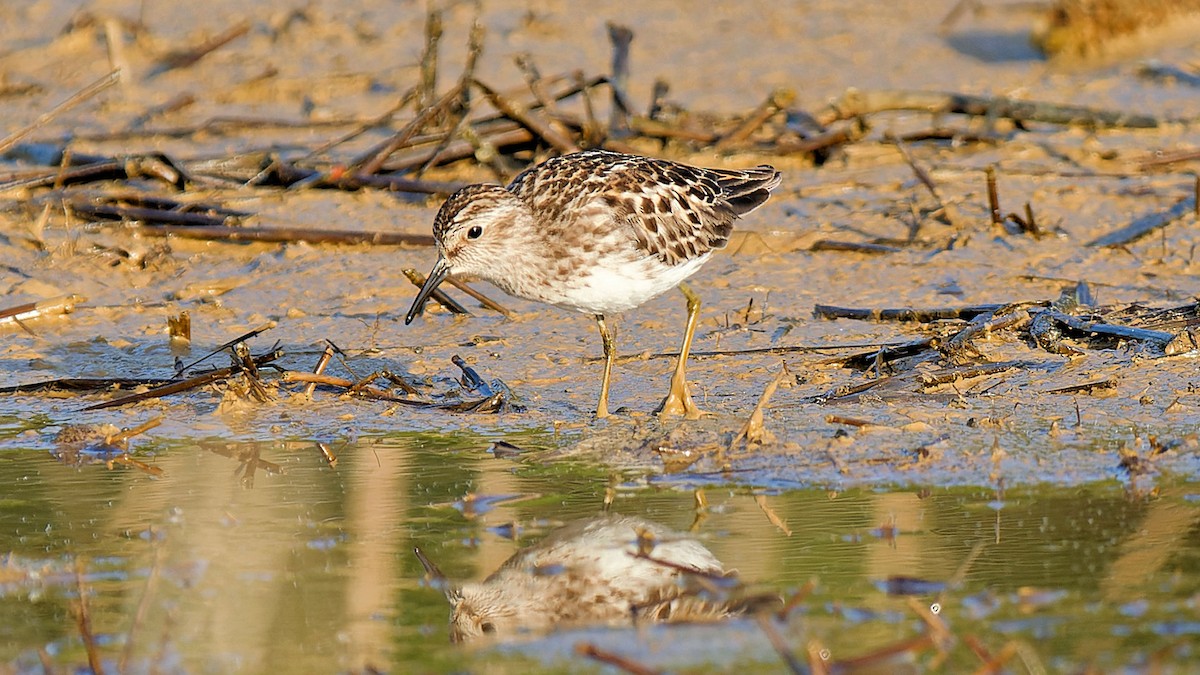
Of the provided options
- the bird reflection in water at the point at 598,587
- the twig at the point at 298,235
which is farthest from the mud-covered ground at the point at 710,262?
the bird reflection in water at the point at 598,587

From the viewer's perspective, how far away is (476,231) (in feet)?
21.8

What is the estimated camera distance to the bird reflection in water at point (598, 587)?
4.62 metres

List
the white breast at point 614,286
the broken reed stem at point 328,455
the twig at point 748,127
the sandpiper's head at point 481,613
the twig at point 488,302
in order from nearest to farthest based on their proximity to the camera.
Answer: the sandpiper's head at point 481,613
the broken reed stem at point 328,455
the white breast at point 614,286
the twig at point 488,302
the twig at point 748,127

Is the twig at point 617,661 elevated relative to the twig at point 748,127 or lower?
elevated

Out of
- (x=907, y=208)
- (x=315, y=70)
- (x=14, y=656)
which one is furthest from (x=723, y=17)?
(x=14, y=656)

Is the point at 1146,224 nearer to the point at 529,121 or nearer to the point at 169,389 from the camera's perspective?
→ the point at 529,121

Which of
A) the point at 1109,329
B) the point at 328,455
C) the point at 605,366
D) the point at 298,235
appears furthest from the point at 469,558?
the point at 298,235

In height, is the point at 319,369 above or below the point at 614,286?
below

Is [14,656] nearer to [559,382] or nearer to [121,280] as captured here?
[559,382]

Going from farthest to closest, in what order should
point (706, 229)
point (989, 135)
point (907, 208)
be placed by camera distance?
point (989, 135)
point (907, 208)
point (706, 229)

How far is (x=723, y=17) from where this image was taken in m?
14.5

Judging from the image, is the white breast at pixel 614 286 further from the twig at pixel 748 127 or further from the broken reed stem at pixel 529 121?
the twig at pixel 748 127

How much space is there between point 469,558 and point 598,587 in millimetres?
522

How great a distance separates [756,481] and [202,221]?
4.61 metres
